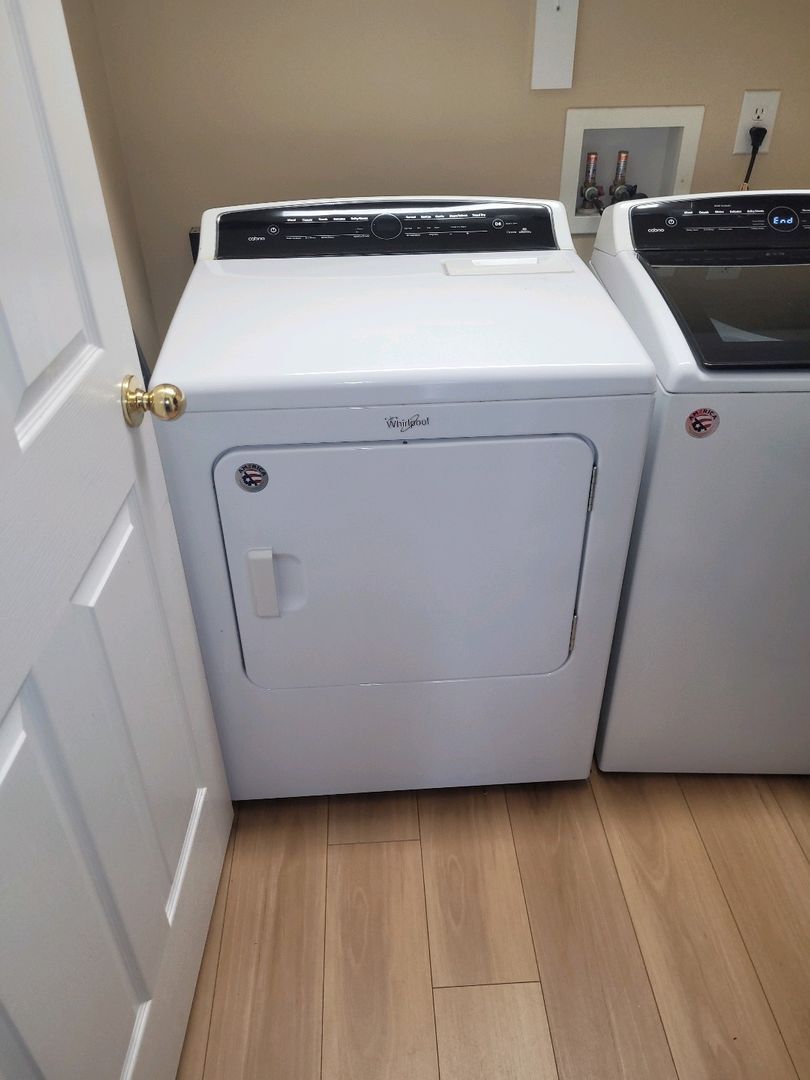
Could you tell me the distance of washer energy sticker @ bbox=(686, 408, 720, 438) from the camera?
3.59ft

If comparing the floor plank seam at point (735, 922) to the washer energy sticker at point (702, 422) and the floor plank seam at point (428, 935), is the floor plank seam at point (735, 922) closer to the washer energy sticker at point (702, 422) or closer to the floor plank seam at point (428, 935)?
the floor plank seam at point (428, 935)

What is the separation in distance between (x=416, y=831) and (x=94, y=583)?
91 cm

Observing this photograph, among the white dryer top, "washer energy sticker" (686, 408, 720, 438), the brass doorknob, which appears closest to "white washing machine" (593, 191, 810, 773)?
"washer energy sticker" (686, 408, 720, 438)

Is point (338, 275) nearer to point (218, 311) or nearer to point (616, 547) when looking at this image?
point (218, 311)

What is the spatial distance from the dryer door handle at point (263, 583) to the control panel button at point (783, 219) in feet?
3.52

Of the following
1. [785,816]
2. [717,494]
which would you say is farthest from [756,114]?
[785,816]

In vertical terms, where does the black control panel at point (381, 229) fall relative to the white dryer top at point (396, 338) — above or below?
above

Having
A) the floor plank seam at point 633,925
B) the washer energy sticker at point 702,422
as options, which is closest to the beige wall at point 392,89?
the washer energy sticker at point 702,422

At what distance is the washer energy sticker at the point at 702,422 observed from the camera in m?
1.09

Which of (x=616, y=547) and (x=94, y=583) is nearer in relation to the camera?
(x=94, y=583)

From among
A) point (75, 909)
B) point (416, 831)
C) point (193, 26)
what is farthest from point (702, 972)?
point (193, 26)

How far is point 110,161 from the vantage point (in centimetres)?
148

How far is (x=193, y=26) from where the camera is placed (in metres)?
1.48

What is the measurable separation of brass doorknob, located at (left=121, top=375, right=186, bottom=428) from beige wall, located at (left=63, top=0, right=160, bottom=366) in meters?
0.68
